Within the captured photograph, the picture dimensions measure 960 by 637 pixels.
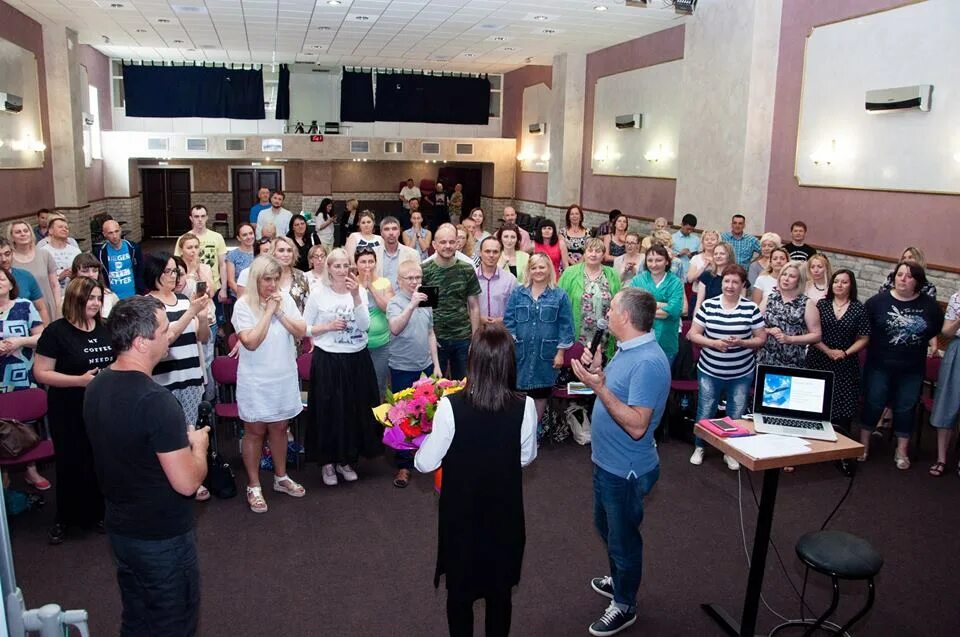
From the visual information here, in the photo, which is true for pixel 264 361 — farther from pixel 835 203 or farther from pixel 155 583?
pixel 835 203

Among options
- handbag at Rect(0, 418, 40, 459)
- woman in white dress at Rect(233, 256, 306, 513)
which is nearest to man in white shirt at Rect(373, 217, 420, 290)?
woman in white dress at Rect(233, 256, 306, 513)

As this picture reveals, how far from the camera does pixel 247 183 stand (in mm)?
21656

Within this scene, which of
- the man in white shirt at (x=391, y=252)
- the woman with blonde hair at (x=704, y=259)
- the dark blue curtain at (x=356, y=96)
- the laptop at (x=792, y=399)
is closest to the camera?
the laptop at (x=792, y=399)

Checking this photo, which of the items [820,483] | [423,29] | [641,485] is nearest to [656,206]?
[423,29]

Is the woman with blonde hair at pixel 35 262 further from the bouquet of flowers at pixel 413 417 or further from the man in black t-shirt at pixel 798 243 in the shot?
the man in black t-shirt at pixel 798 243

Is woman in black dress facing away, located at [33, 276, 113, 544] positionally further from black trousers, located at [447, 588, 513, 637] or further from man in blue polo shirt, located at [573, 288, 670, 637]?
man in blue polo shirt, located at [573, 288, 670, 637]

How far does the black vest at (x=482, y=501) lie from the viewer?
9.11ft

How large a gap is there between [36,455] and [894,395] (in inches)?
240

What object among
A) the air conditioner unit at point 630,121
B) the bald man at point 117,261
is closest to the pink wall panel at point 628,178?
the air conditioner unit at point 630,121

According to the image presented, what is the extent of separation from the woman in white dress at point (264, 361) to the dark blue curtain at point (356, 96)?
48.9 ft

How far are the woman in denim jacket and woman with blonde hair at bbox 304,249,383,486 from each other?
1.14 m

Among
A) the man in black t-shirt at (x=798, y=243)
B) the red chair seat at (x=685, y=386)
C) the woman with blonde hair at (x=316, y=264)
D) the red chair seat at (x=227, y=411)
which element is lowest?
the red chair seat at (x=227, y=411)

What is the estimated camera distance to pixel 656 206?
12953 mm

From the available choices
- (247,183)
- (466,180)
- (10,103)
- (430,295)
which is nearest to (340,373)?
(430,295)
